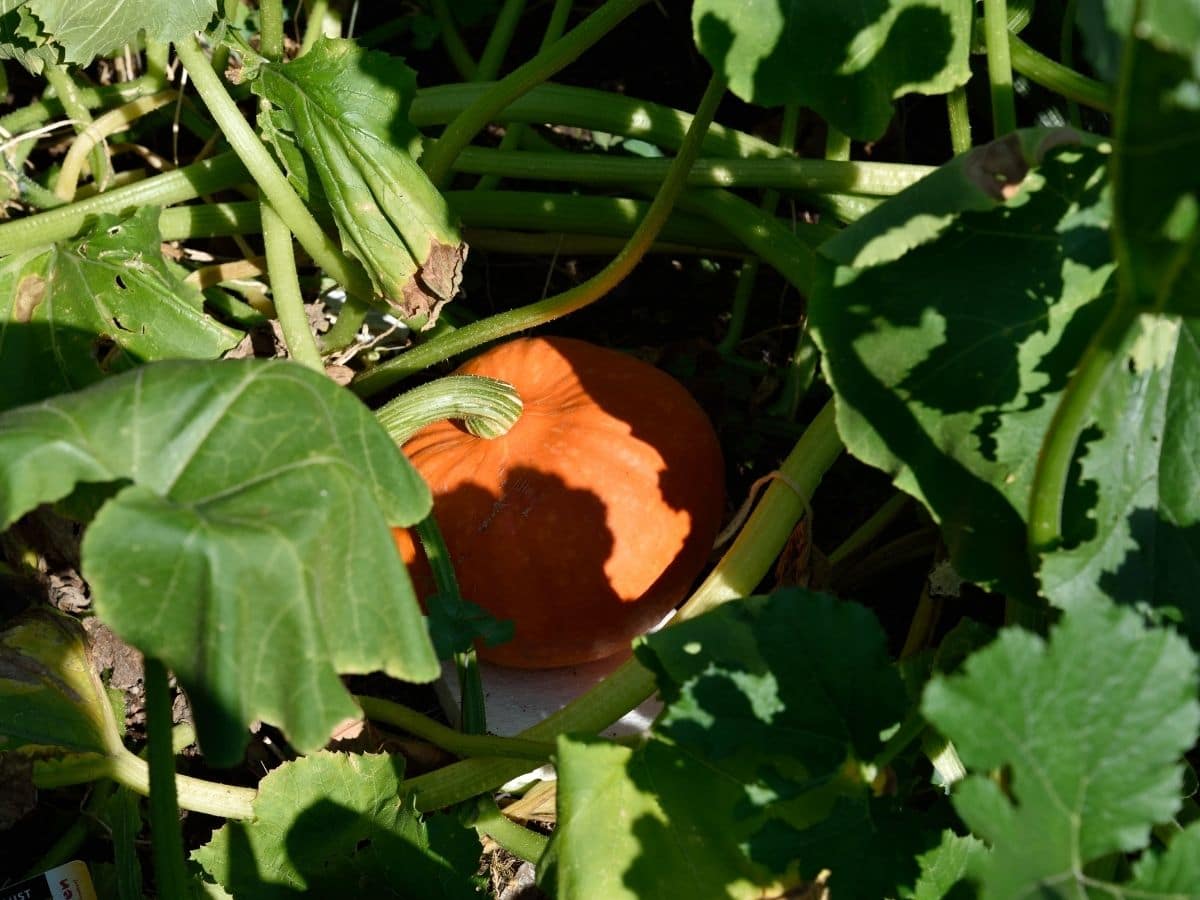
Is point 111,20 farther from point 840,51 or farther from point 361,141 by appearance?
point 840,51

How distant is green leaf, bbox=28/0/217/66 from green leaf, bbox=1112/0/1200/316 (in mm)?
1157

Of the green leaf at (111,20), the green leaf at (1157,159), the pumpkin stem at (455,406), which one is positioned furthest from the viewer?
the pumpkin stem at (455,406)

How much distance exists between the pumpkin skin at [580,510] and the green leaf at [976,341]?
0.49m

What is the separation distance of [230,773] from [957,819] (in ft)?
3.26

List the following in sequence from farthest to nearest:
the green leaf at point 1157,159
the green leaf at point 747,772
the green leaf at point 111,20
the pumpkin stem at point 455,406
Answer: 1. the pumpkin stem at point 455,406
2. the green leaf at point 111,20
3. the green leaf at point 747,772
4. the green leaf at point 1157,159

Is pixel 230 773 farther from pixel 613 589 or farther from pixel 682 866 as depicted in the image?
pixel 682 866

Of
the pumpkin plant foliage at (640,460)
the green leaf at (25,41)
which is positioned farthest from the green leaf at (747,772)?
Answer: the green leaf at (25,41)

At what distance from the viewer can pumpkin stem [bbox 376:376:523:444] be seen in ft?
5.44

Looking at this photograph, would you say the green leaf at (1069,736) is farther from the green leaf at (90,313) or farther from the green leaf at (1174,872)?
the green leaf at (90,313)

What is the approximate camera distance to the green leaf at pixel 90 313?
167 cm

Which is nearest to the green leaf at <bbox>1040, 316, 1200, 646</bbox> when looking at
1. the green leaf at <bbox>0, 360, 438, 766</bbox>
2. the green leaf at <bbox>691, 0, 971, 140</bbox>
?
the green leaf at <bbox>691, 0, 971, 140</bbox>

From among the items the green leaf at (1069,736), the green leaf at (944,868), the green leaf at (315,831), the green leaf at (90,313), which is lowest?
the green leaf at (315,831)

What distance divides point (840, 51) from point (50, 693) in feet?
3.62

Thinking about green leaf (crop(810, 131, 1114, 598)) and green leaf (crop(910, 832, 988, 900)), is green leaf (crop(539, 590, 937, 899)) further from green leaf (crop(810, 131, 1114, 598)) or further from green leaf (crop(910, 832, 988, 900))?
green leaf (crop(810, 131, 1114, 598))
